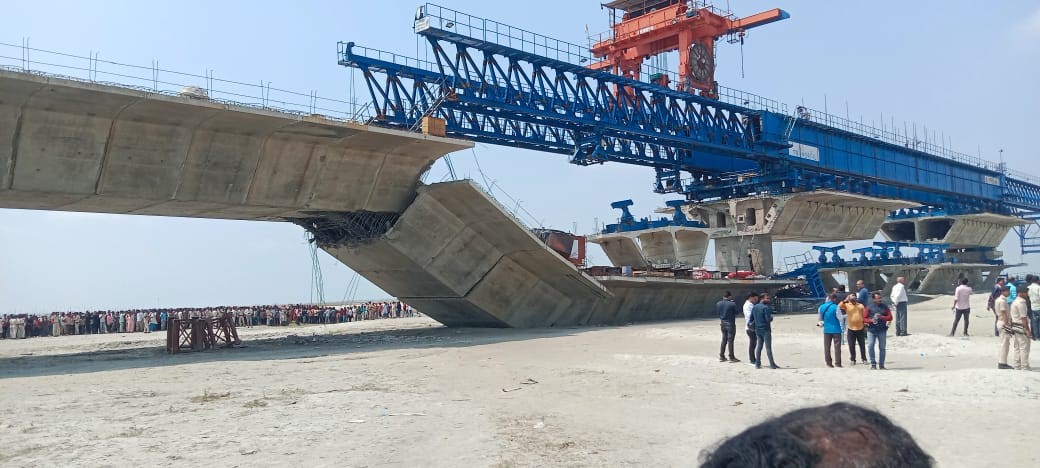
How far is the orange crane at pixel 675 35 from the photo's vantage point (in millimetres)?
44344

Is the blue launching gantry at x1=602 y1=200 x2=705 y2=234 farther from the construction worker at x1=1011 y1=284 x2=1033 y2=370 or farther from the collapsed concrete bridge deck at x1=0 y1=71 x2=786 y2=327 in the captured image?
the construction worker at x1=1011 y1=284 x2=1033 y2=370

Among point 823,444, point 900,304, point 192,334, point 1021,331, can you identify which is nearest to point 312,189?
point 192,334

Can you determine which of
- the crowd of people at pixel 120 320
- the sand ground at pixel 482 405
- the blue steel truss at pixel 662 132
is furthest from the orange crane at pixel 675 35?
the sand ground at pixel 482 405

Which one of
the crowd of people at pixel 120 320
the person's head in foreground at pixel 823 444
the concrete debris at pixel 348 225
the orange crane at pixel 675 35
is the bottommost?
the crowd of people at pixel 120 320

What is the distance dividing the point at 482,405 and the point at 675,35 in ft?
126

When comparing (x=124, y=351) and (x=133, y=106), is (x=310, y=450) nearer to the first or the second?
(x=133, y=106)

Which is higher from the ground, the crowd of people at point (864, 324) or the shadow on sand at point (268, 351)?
the crowd of people at point (864, 324)

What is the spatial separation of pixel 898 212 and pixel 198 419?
6192cm

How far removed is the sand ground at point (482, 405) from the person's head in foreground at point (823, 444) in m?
2.57

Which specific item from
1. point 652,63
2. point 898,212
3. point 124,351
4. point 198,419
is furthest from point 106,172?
point 898,212

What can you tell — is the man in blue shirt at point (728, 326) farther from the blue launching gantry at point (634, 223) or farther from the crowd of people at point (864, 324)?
the blue launching gantry at point (634, 223)

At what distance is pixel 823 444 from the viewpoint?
1.70 meters

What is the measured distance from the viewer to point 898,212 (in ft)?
201

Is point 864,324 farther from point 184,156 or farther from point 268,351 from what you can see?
point 184,156
